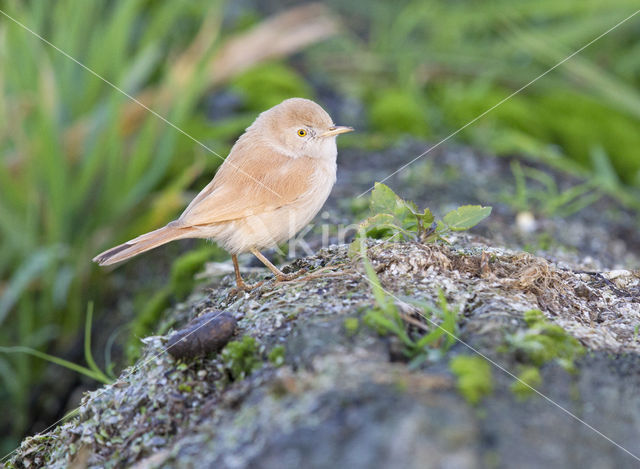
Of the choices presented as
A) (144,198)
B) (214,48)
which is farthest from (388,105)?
(144,198)

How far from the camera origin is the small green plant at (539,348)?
74.5 inches

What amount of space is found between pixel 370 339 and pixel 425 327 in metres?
0.19

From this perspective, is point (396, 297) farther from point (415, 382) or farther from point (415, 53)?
point (415, 53)

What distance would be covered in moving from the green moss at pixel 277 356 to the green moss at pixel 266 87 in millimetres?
3956

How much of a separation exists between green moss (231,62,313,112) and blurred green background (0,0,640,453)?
0.06 feet

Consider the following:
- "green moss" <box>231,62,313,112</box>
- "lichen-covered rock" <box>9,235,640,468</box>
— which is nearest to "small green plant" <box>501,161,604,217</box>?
"lichen-covered rock" <box>9,235,640,468</box>

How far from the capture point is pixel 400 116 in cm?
590

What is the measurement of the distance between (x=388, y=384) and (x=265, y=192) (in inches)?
57.0

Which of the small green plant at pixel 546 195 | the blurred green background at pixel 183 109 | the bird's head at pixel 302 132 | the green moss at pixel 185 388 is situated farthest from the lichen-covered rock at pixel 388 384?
the small green plant at pixel 546 195

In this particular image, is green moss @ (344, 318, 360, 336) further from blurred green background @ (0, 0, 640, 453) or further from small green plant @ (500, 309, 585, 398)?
blurred green background @ (0, 0, 640, 453)

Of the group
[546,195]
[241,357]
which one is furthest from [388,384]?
[546,195]

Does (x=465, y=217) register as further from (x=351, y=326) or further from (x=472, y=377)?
(x=472, y=377)

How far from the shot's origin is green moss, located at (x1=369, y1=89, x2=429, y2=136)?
588 cm

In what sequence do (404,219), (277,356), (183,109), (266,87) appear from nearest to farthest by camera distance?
1. (277,356)
2. (404,219)
3. (183,109)
4. (266,87)
